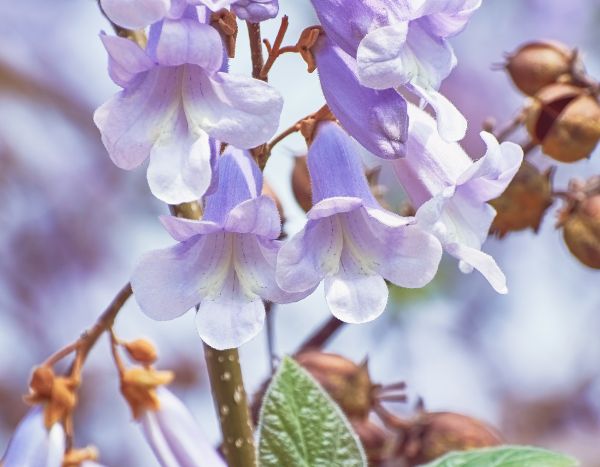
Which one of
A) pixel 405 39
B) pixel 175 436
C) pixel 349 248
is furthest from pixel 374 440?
pixel 405 39

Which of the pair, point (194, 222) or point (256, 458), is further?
point (256, 458)

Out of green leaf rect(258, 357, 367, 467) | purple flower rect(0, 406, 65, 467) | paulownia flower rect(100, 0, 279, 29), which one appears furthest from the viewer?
purple flower rect(0, 406, 65, 467)

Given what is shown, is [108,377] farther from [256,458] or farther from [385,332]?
[256,458]

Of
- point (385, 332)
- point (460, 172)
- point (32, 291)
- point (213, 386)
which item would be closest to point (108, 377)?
point (32, 291)

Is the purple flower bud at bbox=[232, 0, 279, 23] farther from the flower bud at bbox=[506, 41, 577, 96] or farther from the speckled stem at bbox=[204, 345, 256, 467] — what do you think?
the flower bud at bbox=[506, 41, 577, 96]

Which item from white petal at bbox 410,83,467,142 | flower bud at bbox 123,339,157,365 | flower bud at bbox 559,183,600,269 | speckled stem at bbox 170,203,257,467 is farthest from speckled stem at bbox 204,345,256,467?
flower bud at bbox 559,183,600,269

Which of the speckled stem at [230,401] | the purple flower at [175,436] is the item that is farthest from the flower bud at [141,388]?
the speckled stem at [230,401]
